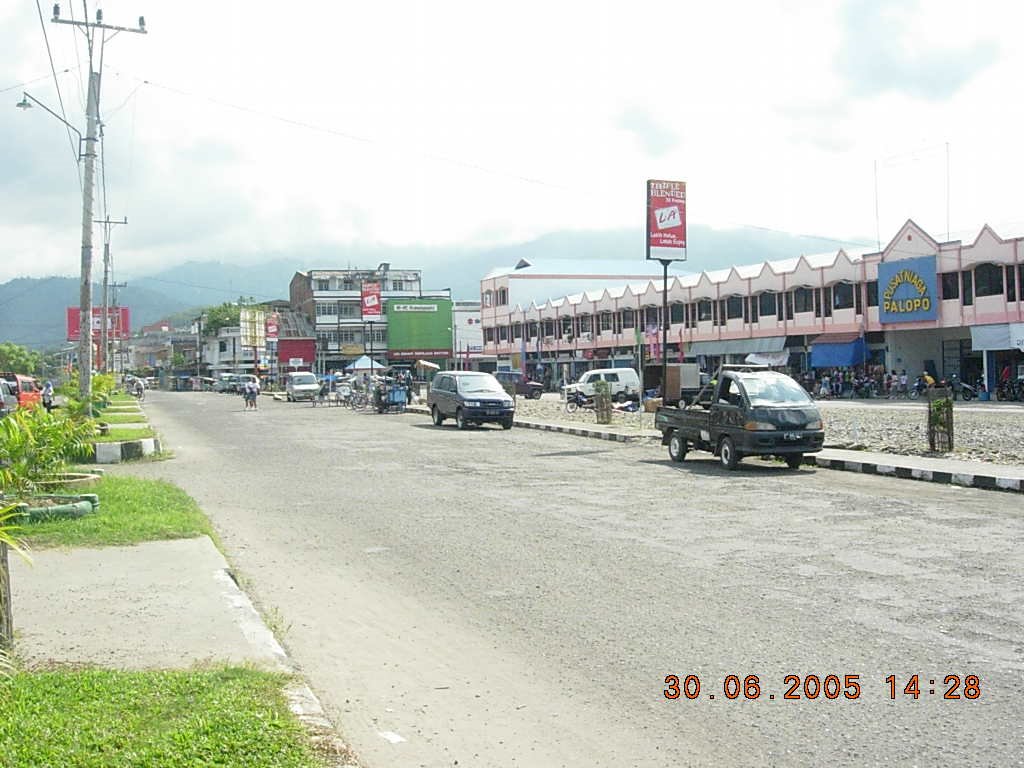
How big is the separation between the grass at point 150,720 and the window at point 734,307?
183 feet

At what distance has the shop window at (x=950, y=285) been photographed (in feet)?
147

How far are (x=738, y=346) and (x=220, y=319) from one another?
99.2 metres

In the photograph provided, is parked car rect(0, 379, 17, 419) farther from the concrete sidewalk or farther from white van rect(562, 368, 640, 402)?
white van rect(562, 368, 640, 402)

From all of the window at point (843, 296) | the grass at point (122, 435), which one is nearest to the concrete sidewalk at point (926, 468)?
the grass at point (122, 435)

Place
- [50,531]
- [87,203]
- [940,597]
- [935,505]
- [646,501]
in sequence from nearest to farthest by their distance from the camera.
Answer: [940,597]
[50,531]
[935,505]
[646,501]
[87,203]

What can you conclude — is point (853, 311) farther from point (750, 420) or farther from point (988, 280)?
point (750, 420)

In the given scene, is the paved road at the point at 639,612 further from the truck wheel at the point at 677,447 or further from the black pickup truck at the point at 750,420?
the truck wheel at the point at 677,447

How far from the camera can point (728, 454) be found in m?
17.2

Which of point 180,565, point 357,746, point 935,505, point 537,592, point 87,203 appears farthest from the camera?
point 87,203

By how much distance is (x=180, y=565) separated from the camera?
8.64 metres

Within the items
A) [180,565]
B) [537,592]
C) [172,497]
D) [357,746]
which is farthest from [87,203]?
[357,746]

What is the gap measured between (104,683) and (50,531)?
549 centimetres

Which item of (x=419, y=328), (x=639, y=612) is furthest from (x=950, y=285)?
(x=419, y=328)

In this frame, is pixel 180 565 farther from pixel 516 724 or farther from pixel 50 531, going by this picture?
pixel 516 724
